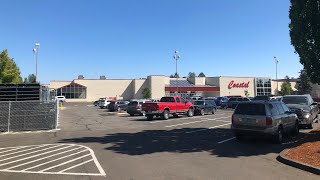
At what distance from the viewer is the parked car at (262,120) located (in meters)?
14.6

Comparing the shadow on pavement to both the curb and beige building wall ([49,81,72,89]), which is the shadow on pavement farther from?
beige building wall ([49,81,72,89])

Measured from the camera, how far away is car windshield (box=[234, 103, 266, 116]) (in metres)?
15.0

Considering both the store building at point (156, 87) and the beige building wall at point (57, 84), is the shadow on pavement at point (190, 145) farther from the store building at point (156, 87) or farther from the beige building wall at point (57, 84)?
the beige building wall at point (57, 84)

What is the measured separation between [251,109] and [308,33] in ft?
12.3

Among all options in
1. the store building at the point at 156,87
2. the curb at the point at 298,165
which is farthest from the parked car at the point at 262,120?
the store building at the point at 156,87

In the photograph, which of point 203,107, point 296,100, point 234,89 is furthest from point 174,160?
point 234,89

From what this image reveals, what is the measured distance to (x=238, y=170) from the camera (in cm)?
966

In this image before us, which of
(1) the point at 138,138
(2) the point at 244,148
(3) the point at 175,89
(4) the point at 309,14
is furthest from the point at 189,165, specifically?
(3) the point at 175,89

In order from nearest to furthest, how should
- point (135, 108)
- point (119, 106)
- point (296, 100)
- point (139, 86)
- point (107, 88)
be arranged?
point (296, 100), point (135, 108), point (119, 106), point (107, 88), point (139, 86)

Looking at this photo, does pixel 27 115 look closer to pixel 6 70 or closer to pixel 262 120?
pixel 262 120

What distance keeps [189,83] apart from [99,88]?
83.8ft

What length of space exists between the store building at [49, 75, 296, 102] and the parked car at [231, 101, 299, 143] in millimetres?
81309

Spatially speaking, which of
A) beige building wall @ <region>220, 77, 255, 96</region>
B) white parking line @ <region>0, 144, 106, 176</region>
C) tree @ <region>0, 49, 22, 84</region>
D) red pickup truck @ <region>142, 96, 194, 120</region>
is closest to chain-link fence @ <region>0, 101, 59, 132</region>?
white parking line @ <region>0, 144, 106, 176</region>

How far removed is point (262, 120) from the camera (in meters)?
14.7
